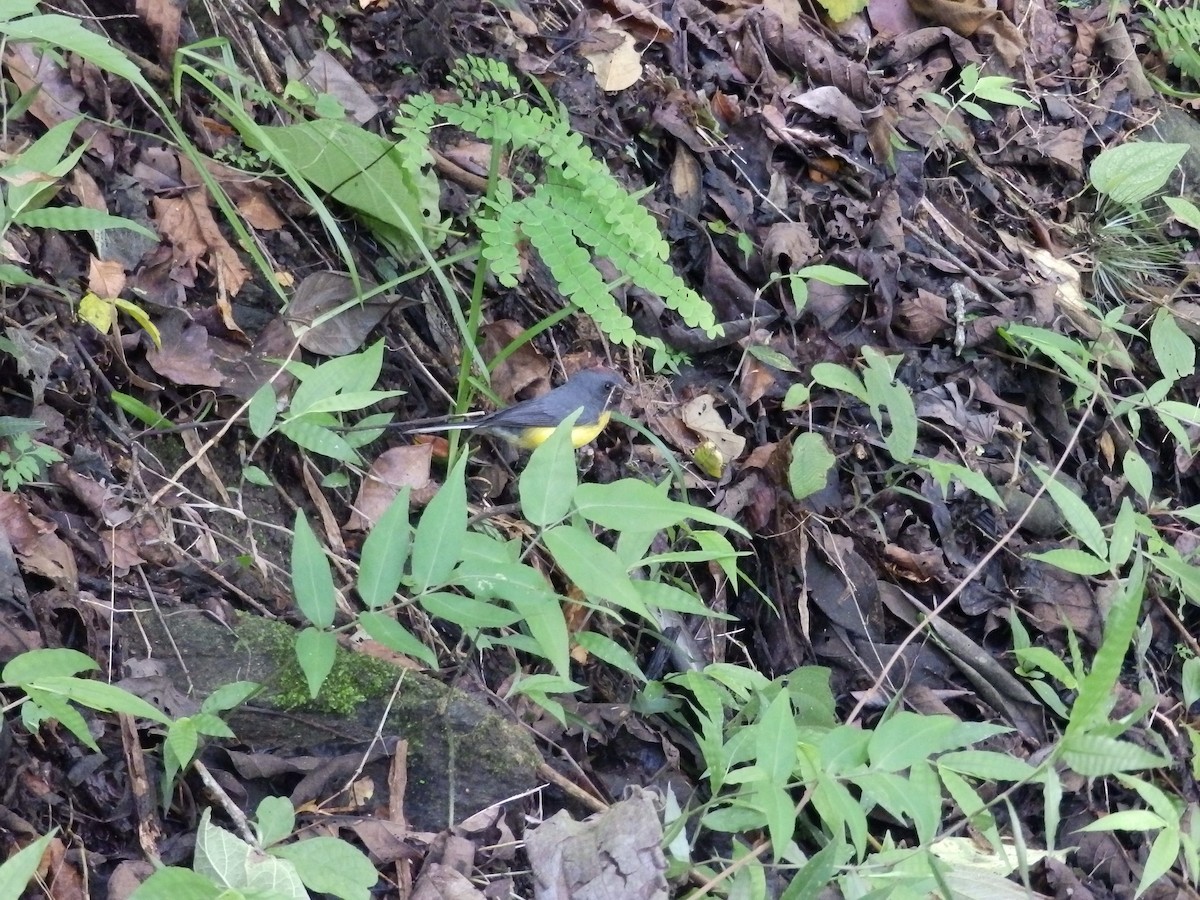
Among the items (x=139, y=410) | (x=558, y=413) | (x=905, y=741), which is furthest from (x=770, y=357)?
(x=139, y=410)

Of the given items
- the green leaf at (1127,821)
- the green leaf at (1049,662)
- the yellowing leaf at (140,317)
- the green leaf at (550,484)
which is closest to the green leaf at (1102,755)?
the green leaf at (1127,821)

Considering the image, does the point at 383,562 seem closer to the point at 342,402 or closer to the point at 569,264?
the point at 342,402

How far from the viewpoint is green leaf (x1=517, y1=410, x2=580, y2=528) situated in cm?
233

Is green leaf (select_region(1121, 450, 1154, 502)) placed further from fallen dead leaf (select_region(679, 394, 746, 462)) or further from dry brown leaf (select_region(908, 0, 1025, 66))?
dry brown leaf (select_region(908, 0, 1025, 66))

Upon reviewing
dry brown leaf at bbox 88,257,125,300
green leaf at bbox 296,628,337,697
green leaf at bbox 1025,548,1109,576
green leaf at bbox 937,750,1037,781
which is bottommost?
green leaf at bbox 1025,548,1109,576

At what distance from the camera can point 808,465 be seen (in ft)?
14.6

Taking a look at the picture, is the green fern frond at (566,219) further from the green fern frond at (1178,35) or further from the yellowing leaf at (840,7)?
the green fern frond at (1178,35)

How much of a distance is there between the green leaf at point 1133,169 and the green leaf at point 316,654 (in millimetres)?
5284

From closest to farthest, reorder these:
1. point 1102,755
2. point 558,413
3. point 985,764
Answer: point 1102,755
point 985,764
point 558,413

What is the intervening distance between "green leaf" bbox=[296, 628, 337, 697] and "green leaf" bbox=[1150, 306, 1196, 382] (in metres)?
4.76

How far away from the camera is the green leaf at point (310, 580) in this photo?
7.96 ft

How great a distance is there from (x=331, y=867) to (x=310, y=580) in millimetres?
621

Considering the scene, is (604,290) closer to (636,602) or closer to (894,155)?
(636,602)

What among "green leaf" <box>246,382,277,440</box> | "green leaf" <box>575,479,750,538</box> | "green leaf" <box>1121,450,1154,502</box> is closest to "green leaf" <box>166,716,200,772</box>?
"green leaf" <box>246,382,277,440</box>
